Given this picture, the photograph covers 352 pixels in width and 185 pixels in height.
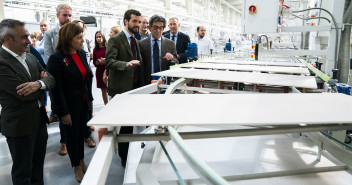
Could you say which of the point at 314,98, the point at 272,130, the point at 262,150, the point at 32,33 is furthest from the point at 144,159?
the point at 32,33

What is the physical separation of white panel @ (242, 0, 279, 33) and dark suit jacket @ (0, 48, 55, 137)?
2159 millimetres

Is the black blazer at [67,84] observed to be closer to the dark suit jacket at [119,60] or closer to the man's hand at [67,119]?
the man's hand at [67,119]

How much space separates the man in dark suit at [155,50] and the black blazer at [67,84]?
0.75 m

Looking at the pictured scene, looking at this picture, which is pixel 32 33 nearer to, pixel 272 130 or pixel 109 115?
pixel 109 115

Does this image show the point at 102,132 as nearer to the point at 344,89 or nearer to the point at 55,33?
the point at 344,89

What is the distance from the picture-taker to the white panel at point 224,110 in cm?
71

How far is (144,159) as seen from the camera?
106cm

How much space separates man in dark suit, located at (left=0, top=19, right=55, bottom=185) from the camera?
132cm

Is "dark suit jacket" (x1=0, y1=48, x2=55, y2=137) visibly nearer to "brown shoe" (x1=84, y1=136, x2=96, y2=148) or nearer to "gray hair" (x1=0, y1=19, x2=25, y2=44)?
"gray hair" (x1=0, y1=19, x2=25, y2=44)

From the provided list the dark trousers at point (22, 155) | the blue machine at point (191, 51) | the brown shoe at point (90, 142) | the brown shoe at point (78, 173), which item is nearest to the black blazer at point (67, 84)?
the dark trousers at point (22, 155)

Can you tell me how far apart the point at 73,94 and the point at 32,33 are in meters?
4.31

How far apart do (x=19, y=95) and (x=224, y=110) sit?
1263 millimetres

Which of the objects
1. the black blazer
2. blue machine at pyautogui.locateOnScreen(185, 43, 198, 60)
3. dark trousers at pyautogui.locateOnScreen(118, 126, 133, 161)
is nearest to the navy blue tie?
dark trousers at pyautogui.locateOnScreen(118, 126, 133, 161)

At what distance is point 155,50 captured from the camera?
2346mm
